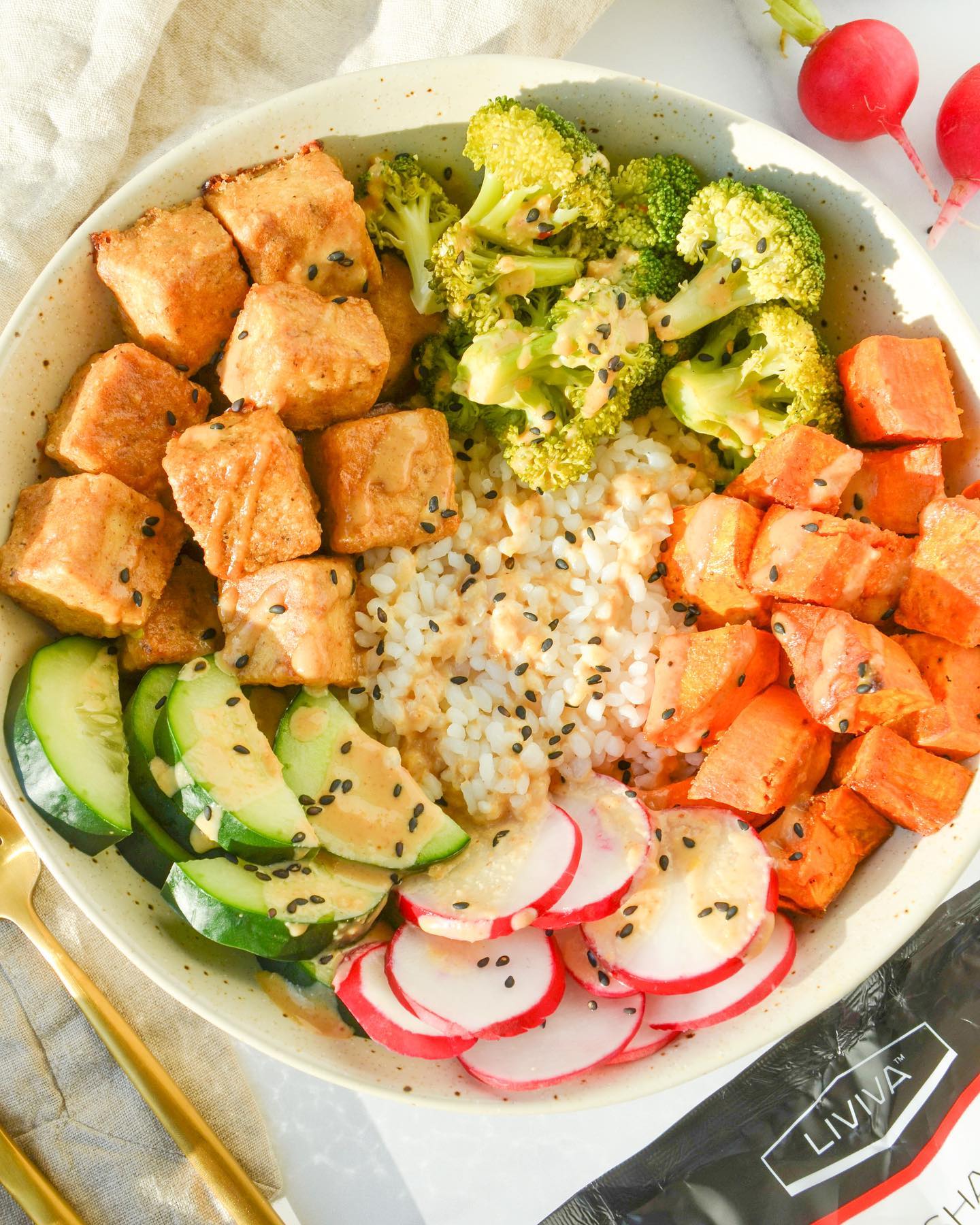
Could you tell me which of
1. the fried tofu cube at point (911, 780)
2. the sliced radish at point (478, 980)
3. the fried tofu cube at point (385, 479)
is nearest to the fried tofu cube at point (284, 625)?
the fried tofu cube at point (385, 479)

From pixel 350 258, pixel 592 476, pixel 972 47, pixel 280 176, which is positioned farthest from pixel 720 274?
pixel 972 47

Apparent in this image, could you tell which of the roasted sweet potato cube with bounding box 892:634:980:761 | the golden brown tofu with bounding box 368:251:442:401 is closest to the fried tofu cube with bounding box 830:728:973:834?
the roasted sweet potato cube with bounding box 892:634:980:761

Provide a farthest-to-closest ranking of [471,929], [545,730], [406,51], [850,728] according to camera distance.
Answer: [406,51] → [545,730] → [850,728] → [471,929]

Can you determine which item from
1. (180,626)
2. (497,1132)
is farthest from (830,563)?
(497,1132)

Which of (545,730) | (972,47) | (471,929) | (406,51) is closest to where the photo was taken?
(471,929)

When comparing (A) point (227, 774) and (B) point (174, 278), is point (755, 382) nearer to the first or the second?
(B) point (174, 278)

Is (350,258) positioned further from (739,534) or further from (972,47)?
(972,47)
